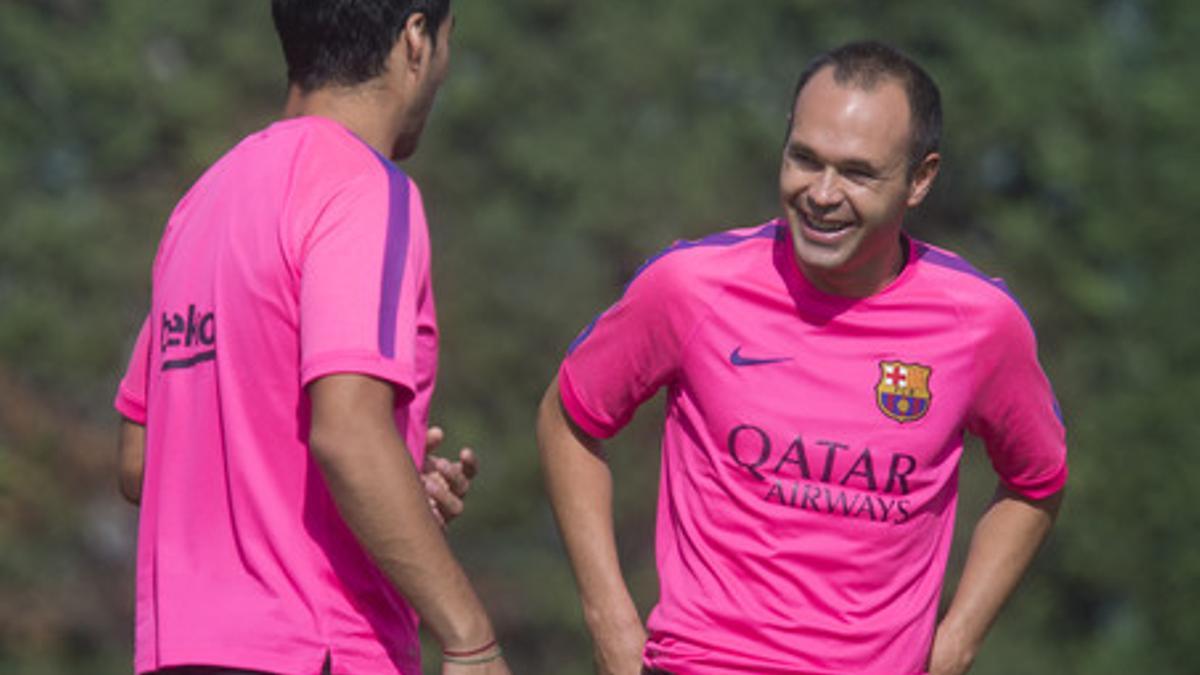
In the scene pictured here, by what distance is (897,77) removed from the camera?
15.5 ft

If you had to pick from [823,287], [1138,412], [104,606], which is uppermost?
[823,287]

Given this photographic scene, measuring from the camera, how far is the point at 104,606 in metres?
26.2

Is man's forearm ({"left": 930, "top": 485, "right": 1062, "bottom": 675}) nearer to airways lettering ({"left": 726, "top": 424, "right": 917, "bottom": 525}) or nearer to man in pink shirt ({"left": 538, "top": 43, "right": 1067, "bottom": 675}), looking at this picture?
man in pink shirt ({"left": 538, "top": 43, "right": 1067, "bottom": 675})

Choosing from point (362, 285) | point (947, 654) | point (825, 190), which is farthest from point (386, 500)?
point (947, 654)

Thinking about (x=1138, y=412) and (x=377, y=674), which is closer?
(x=377, y=674)

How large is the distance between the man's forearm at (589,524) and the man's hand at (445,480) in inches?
24.3

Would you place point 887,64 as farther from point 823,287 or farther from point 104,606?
point 104,606

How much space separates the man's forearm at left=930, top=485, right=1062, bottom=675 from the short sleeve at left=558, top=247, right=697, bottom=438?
2.79 feet

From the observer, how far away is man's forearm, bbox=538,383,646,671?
4961 mm

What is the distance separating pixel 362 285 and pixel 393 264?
0.08m

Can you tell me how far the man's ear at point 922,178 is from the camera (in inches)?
189

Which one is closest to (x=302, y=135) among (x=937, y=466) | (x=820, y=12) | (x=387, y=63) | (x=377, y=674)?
(x=387, y=63)

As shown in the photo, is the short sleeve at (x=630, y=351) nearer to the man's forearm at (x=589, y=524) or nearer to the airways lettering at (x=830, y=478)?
the man's forearm at (x=589, y=524)

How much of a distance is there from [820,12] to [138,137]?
8814mm
